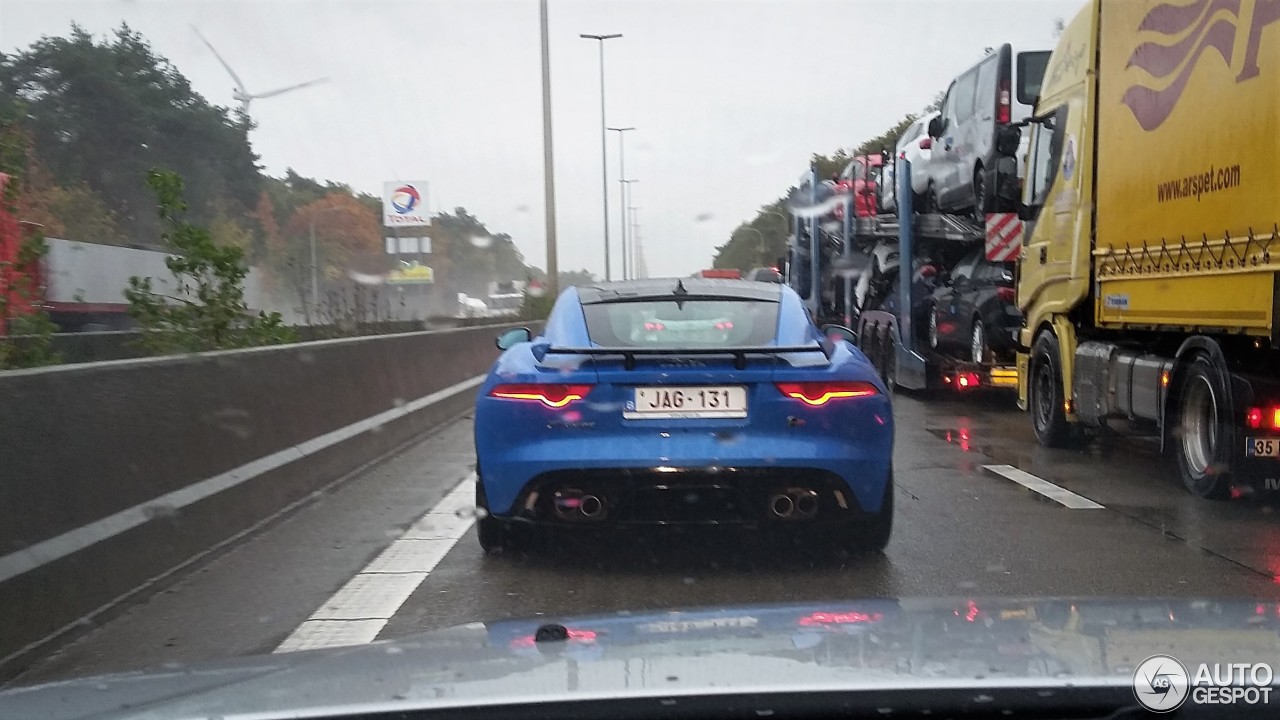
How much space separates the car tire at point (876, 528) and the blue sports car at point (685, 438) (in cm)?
2

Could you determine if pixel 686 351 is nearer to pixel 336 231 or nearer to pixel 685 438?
pixel 685 438

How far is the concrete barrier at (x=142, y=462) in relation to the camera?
5320 millimetres

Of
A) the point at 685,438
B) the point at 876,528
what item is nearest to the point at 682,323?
the point at 685,438

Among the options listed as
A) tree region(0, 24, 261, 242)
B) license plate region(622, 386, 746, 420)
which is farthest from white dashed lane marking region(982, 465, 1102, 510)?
tree region(0, 24, 261, 242)

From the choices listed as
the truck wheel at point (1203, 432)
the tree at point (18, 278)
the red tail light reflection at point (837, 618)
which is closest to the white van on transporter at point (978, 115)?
the truck wheel at point (1203, 432)

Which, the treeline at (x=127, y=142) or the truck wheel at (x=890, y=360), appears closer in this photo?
the truck wheel at (x=890, y=360)

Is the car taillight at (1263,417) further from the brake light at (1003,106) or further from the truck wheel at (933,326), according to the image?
the brake light at (1003,106)

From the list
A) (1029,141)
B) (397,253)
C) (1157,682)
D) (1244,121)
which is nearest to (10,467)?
(1157,682)

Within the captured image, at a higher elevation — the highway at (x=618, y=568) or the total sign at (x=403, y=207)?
the total sign at (x=403, y=207)

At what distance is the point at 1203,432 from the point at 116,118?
3211 centimetres

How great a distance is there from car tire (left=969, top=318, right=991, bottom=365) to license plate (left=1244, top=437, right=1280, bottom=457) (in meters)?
7.51

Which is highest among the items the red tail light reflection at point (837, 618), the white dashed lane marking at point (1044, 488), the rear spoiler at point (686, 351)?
the rear spoiler at point (686, 351)

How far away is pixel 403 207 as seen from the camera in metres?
75.2

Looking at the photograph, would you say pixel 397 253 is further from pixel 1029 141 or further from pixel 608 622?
pixel 608 622
